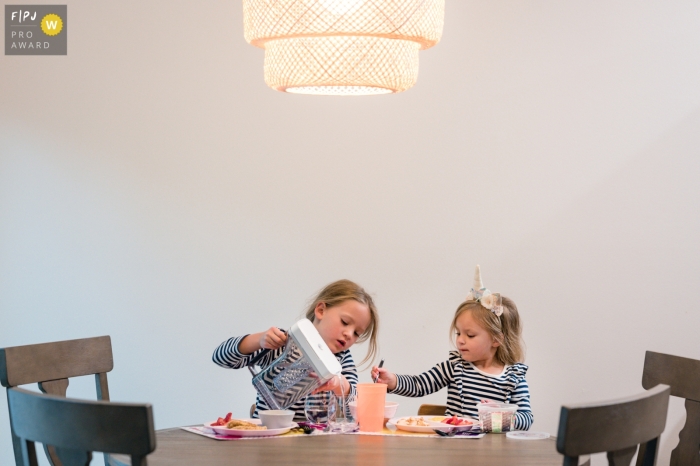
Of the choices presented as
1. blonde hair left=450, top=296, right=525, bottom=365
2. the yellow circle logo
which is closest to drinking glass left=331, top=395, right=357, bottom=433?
blonde hair left=450, top=296, right=525, bottom=365

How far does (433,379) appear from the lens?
96.2 inches

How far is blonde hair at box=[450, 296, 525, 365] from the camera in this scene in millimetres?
2336

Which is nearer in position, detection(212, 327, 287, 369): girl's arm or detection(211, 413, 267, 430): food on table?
detection(211, 413, 267, 430): food on table

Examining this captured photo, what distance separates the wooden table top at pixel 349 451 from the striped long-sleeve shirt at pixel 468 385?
1.20ft

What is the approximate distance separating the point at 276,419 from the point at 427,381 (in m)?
0.71

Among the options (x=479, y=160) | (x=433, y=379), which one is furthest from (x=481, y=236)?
(x=433, y=379)

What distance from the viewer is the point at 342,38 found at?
161cm

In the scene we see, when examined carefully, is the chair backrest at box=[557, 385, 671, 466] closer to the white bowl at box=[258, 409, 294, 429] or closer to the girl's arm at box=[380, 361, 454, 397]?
the white bowl at box=[258, 409, 294, 429]

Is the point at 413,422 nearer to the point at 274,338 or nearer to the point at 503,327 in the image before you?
the point at 274,338

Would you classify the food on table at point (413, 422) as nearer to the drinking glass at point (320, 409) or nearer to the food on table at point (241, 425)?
the drinking glass at point (320, 409)

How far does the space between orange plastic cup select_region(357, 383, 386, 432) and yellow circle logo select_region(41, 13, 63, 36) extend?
1902 millimetres

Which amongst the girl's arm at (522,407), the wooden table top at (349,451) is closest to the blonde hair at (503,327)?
the girl's arm at (522,407)

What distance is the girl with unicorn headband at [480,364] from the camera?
230 cm

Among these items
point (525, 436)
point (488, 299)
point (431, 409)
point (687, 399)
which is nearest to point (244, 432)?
point (525, 436)
